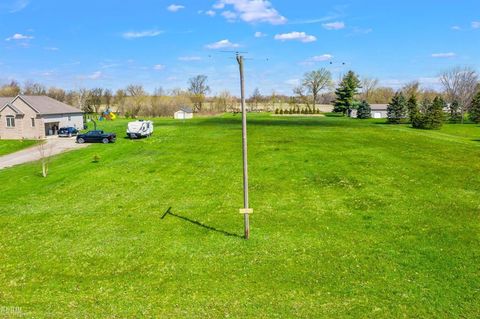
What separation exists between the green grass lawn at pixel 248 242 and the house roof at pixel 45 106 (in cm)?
2833

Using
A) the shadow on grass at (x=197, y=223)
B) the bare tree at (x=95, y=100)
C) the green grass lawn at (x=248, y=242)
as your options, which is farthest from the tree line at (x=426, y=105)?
the bare tree at (x=95, y=100)

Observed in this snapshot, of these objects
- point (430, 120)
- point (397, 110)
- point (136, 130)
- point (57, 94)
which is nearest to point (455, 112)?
point (397, 110)

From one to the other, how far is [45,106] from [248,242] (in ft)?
197

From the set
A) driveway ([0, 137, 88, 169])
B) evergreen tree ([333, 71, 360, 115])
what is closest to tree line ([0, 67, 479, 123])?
evergreen tree ([333, 71, 360, 115])

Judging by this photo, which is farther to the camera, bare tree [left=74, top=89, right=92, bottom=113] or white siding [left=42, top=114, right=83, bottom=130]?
bare tree [left=74, top=89, right=92, bottom=113]

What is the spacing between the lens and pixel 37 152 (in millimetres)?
49812

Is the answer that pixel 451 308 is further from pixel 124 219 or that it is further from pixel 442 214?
pixel 124 219

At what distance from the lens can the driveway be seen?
43.8 metres

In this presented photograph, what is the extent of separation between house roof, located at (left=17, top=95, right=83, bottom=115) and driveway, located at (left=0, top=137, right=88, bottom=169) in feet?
19.9

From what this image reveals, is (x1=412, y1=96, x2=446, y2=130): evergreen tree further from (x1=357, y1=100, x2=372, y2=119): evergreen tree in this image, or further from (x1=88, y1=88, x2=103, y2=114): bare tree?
(x1=88, y1=88, x2=103, y2=114): bare tree

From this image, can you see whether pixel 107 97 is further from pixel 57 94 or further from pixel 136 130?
pixel 136 130

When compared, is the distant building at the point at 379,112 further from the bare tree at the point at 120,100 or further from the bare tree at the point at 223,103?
the bare tree at the point at 120,100

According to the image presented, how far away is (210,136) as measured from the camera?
59438mm

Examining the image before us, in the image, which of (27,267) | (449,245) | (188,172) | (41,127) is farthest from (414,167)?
(41,127)
